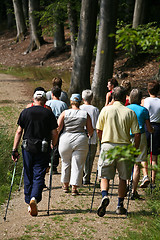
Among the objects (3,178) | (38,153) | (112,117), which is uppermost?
(112,117)

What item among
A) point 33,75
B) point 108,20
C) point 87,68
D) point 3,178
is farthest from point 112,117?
point 33,75

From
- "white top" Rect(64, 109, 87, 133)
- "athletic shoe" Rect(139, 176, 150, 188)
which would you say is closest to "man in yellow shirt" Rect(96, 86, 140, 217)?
"white top" Rect(64, 109, 87, 133)

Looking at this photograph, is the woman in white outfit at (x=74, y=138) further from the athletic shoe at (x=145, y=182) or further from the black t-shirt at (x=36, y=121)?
the athletic shoe at (x=145, y=182)

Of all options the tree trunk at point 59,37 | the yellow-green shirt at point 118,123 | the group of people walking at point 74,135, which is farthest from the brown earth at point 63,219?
the tree trunk at point 59,37

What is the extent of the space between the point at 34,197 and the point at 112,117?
1.77 meters

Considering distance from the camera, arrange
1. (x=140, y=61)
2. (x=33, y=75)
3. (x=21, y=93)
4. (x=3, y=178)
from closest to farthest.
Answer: (x=3, y=178), (x=21, y=93), (x=140, y=61), (x=33, y=75)

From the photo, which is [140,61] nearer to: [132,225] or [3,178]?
[3,178]

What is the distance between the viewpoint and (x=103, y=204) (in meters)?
6.46

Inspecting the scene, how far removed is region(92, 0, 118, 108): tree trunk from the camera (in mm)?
15656

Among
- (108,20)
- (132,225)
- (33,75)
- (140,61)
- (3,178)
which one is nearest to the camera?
(132,225)

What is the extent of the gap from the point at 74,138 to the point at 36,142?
3.58ft

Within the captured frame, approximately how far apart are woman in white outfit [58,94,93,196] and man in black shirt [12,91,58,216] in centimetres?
69

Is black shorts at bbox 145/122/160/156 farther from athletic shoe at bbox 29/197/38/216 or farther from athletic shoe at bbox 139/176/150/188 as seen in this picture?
athletic shoe at bbox 29/197/38/216

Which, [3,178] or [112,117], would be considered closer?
[112,117]
